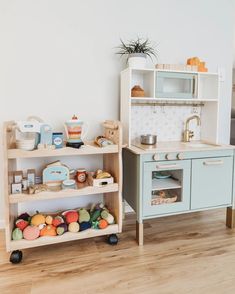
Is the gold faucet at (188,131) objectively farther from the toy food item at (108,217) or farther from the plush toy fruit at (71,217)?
the plush toy fruit at (71,217)

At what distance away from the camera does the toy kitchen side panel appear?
181 centimetres

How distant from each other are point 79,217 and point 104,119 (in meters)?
0.86

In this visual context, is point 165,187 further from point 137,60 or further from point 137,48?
point 137,48

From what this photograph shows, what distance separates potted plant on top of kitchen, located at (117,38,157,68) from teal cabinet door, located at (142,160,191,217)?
82 cm

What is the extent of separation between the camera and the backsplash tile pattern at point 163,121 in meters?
2.28

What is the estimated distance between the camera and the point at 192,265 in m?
1.61

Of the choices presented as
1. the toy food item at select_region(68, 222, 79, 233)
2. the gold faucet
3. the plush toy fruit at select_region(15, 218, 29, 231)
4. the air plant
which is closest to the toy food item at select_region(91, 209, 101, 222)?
the toy food item at select_region(68, 222, 79, 233)

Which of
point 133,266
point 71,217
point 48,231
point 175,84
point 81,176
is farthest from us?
point 175,84

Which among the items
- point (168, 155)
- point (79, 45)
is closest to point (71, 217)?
point (168, 155)

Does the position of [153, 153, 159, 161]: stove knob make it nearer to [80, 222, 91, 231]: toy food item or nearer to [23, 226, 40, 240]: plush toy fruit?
[80, 222, 91, 231]: toy food item

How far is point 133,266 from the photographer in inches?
63.4

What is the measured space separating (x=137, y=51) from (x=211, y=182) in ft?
4.02

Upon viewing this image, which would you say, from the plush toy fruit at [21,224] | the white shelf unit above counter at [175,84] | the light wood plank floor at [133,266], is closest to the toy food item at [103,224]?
the light wood plank floor at [133,266]

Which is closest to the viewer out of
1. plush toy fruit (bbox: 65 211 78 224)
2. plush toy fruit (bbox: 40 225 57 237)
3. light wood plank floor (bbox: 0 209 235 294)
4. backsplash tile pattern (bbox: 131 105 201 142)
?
light wood plank floor (bbox: 0 209 235 294)
